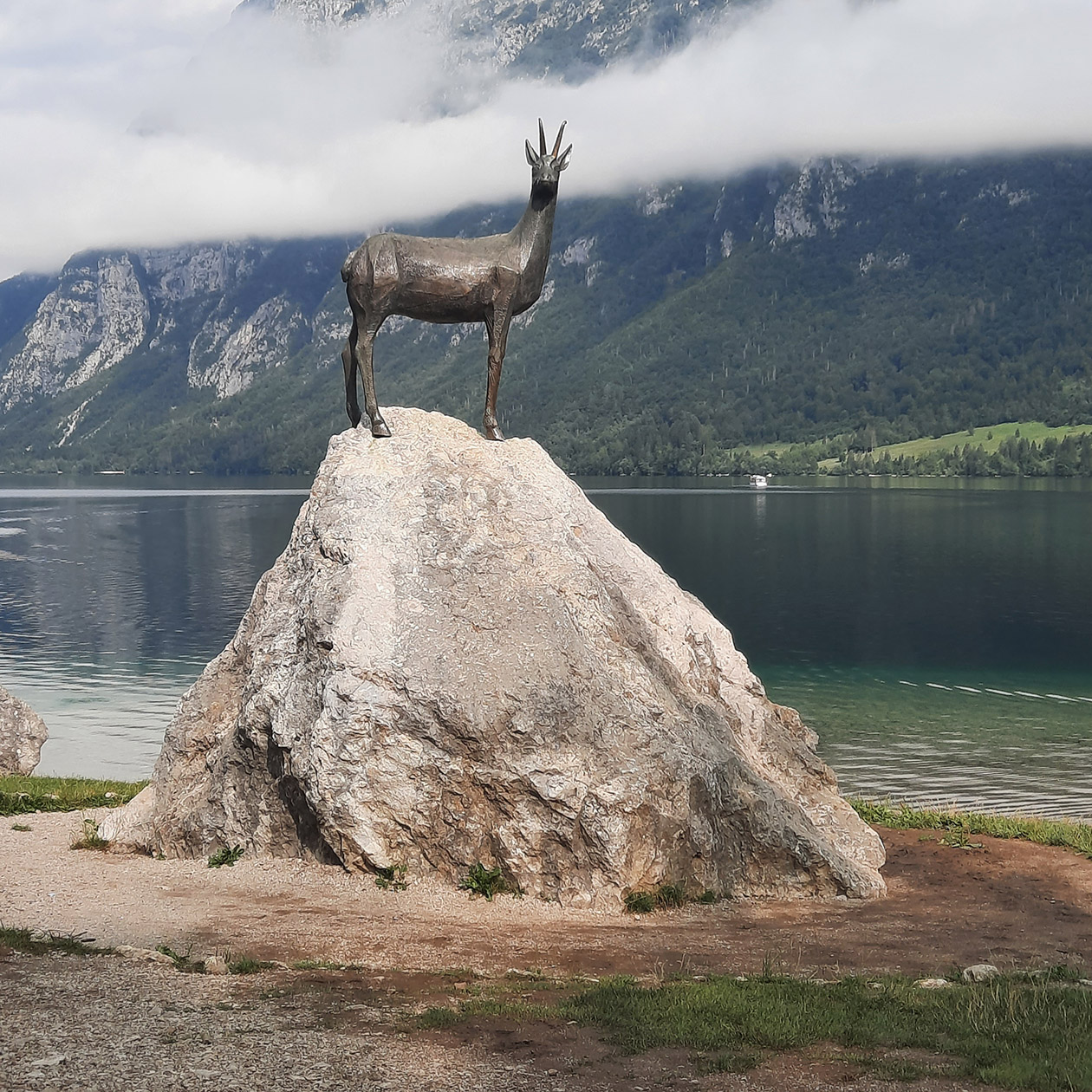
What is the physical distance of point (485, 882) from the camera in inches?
613

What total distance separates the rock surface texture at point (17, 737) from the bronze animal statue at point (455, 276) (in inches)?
539

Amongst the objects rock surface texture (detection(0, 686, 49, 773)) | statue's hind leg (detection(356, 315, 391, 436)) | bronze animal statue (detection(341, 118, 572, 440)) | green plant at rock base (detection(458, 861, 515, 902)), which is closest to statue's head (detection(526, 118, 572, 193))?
bronze animal statue (detection(341, 118, 572, 440))

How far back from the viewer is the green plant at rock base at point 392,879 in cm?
1555

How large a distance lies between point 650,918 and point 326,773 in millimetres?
4563

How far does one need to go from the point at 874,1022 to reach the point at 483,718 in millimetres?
6737

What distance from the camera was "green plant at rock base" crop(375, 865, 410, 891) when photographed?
51.0 feet

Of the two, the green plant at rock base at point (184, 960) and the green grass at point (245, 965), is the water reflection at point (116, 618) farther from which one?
the green grass at point (245, 965)

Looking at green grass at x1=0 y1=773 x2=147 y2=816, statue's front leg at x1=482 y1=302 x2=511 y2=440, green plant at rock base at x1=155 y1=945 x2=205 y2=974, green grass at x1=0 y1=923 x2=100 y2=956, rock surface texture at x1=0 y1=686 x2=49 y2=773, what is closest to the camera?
green plant at rock base at x1=155 y1=945 x2=205 y2=974

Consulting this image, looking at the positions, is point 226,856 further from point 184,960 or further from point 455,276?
point 455,276

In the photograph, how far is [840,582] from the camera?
80.7 metres

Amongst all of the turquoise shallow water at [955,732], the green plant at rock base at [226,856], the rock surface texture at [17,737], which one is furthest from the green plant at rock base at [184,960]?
the turquoise shallow water at [955,732]

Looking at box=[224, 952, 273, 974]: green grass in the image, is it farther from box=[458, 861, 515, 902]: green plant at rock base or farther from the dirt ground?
box=[458, 861, 515, 902]: green plant at rock base

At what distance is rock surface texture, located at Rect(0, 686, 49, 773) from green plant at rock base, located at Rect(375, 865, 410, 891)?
1525 centimetres

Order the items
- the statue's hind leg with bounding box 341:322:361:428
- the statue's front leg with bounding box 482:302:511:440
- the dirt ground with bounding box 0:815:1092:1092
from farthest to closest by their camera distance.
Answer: the statue's hind leg with bounding box 341:322:361:428
the statue's front leg with bounding box 482:302:511:440
the dirt ground with bounding box 0:815:1092:1092
